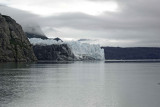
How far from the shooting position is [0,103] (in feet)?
155

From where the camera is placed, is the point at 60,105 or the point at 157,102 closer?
the point at 60,105

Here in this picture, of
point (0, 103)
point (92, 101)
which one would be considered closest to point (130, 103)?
point (92, 101)

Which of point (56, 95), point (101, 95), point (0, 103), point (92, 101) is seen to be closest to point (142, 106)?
point (92, 101)

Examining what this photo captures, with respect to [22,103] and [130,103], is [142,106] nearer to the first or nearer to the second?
[130,103]

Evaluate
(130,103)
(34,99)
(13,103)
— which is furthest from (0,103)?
(130,103)

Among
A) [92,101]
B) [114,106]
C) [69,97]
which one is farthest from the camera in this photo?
A: [69,97]

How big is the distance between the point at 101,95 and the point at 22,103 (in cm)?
1624

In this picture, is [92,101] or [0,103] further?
[92,101]

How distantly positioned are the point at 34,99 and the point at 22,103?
419 cm

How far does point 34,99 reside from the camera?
5206 cm

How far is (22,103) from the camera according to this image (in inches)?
1892

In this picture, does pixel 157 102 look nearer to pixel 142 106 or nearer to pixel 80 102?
pixel 142 106

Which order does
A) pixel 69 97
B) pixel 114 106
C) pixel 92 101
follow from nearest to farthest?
pixel 114 106
pixel 92 101
pixel 69 97

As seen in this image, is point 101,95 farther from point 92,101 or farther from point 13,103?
point 13,103
